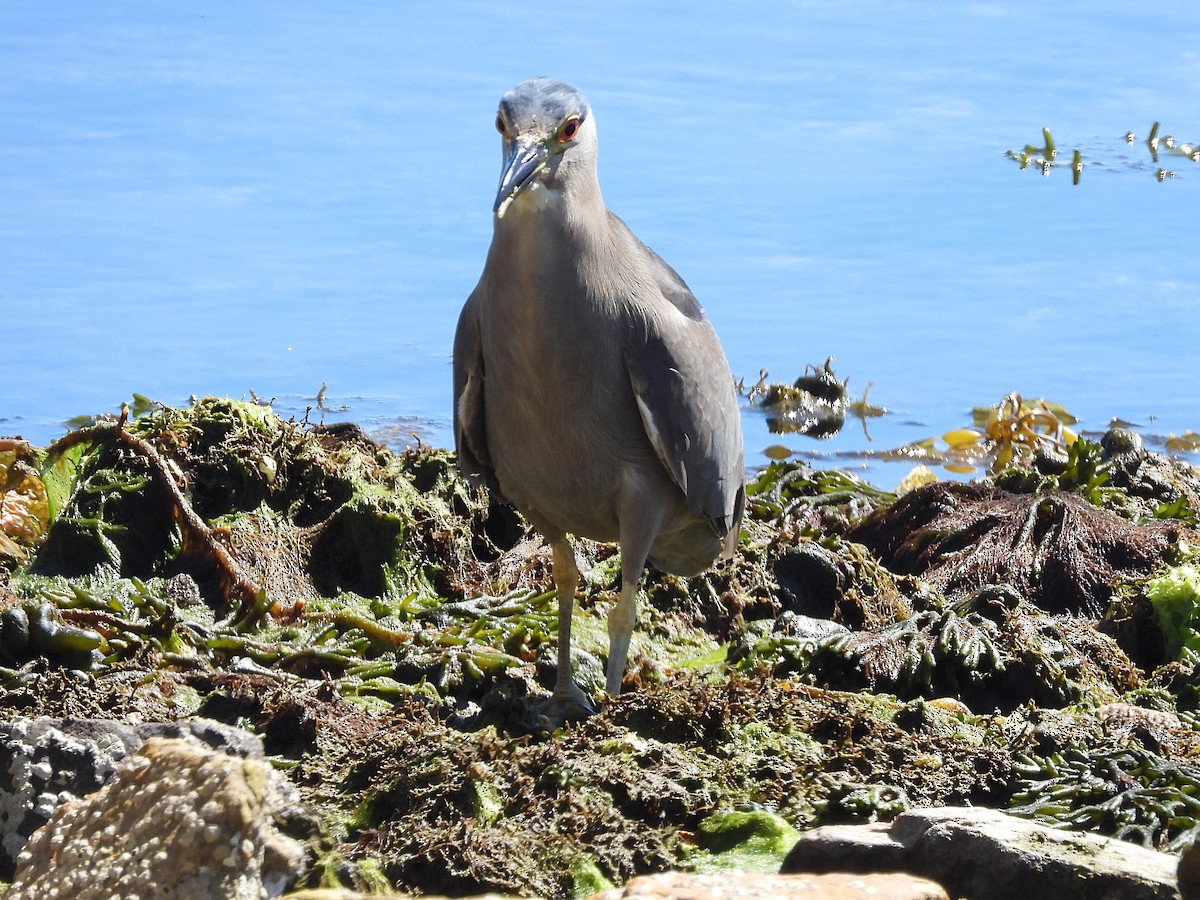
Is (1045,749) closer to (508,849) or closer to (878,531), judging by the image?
(508,849)

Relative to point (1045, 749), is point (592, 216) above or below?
above

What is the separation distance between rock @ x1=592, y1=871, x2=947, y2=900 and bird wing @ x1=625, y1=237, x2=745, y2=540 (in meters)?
2.19

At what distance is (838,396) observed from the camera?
11.4 metres

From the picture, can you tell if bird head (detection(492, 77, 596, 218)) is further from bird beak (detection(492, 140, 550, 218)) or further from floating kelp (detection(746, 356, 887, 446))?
floating kelp (detection(746, 356, 887, 446))

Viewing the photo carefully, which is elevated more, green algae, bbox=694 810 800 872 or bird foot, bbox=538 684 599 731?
bird foot, bbox=538 684 599 731

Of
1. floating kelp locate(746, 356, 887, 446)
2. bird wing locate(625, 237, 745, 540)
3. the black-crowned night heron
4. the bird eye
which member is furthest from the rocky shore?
floating kelp locate(746, 356, 887, 446)

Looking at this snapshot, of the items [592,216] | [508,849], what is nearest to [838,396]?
[592,216]

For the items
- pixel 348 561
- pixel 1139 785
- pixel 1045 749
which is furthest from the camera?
pixel 348 561

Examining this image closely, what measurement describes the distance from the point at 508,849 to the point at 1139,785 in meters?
1.84

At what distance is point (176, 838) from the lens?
9.40 ft

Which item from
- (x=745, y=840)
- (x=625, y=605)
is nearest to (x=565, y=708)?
(x=625, y=605)

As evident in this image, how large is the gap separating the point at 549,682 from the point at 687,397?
115 centimetres

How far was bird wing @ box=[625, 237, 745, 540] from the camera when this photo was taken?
5.21 meters

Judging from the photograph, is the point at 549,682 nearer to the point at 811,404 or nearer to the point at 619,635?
the point at 619,635
